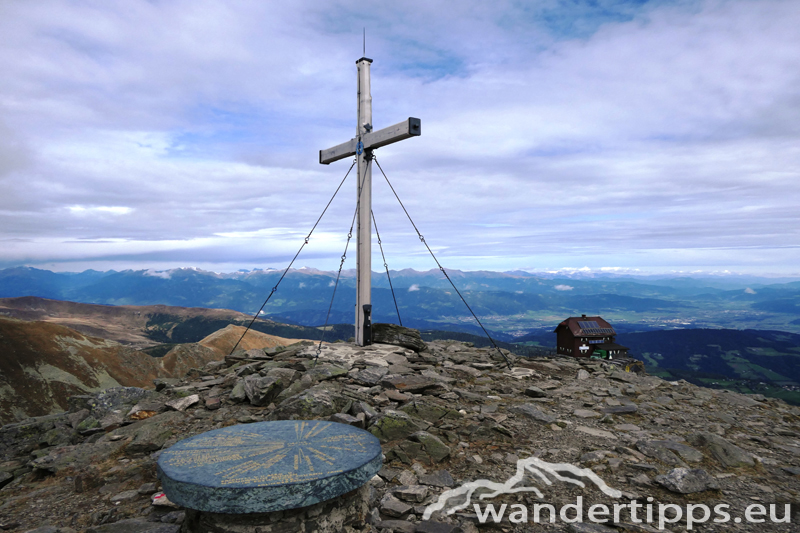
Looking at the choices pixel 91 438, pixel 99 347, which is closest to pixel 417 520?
pixel 91 438

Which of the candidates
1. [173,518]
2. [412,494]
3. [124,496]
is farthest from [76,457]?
[412,494]

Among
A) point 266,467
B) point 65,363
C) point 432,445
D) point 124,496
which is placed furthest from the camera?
point 65,363

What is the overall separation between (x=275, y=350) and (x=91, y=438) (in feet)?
19.5

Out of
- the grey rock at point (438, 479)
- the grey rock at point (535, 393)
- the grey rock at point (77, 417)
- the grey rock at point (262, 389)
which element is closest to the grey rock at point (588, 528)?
the grey rock at point (438, 479)

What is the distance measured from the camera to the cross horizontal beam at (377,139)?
1298 cm

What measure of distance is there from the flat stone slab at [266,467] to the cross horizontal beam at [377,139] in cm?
949

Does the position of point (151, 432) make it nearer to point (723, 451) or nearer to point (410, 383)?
point (410, 383)

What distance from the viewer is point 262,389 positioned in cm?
995

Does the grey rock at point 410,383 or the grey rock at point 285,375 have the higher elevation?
the grey rock at point 285,375

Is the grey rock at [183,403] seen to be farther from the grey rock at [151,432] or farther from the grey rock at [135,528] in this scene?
the grey rock at [135,528]

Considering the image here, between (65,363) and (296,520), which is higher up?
(296,520)

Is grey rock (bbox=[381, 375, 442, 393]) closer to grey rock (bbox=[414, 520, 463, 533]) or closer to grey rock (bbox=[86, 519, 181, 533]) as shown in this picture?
grey rock (bbox=[414, 520, 463, 533])

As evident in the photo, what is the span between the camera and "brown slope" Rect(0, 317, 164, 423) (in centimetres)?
2247

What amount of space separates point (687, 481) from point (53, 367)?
3218 centimetres
